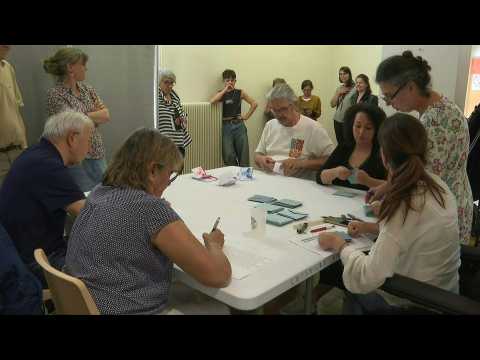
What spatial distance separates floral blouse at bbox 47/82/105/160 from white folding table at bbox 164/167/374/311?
0.87 m

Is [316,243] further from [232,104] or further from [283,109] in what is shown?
[232,104]

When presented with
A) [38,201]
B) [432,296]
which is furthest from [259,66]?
[432,296]

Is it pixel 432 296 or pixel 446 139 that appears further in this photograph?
pixel 446 139

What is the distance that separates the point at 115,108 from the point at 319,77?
4.36 meters

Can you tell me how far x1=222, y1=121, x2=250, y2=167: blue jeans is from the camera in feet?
18.1

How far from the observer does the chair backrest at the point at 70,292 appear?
3.87ft

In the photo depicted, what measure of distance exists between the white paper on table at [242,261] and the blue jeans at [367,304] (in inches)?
14.6

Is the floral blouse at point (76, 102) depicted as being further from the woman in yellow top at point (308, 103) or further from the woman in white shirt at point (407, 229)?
the woman in yellow top at point (308, 103)

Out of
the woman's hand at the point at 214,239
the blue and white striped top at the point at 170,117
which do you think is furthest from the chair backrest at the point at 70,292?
the blue and white striped top at the point at 170,117

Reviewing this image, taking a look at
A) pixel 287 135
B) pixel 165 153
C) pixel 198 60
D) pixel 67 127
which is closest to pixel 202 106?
pixel 198 60

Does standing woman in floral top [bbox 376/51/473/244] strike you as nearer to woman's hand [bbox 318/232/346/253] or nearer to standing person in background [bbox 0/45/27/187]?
woman's hand [bbox 318/232/346/253]

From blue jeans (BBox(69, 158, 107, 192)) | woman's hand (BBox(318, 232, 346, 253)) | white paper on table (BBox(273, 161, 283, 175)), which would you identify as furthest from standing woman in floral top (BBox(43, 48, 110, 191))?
woman's hand (BBox(318, 232, 346, 253))

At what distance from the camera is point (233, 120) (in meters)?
5.53

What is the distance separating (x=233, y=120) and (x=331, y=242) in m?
4.08
